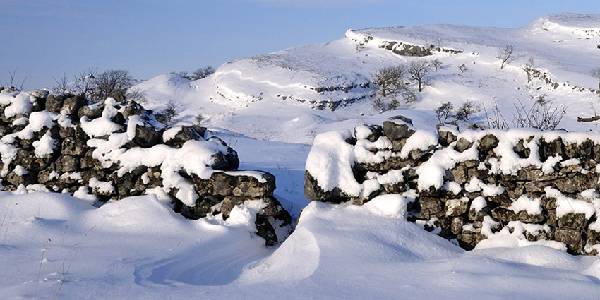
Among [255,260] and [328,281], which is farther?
[255,260]

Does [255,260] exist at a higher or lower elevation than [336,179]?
lower

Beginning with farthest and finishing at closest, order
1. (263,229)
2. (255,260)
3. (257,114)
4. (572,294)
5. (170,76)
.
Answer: (170,76)
(257,114)
(263,229)
(255,260)
(572,294)

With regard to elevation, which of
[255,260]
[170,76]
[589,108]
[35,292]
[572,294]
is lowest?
[170,76]

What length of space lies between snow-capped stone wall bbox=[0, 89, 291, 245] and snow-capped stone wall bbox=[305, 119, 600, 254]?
90 cm

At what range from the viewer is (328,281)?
460 centimetres

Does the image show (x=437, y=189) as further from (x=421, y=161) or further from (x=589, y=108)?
(x=589, y=108)

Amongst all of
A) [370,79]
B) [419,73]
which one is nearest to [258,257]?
[419,73]

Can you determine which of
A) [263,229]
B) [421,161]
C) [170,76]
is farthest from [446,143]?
[170,76]

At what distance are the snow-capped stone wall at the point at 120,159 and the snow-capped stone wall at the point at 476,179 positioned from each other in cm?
90

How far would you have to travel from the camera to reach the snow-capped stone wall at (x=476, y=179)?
5758 millimetres

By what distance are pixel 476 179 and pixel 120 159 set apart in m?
4.58

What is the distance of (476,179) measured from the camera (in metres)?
6.10

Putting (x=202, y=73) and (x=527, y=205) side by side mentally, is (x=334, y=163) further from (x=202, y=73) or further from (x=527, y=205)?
(x=202, y=73)

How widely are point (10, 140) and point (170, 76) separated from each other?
66.1 meters
